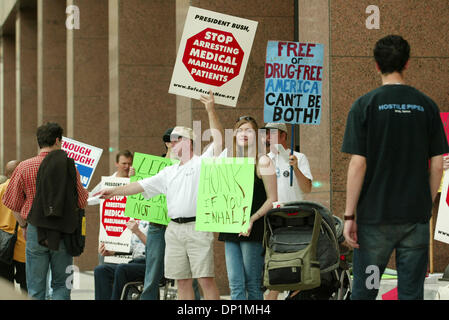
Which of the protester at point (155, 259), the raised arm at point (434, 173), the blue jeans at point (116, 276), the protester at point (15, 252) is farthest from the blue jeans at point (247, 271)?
the protester at point (15, 252)

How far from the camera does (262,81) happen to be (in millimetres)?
11383

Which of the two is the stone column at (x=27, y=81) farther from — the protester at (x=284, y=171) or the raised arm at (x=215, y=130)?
the raised arm at (x=215, y=130)

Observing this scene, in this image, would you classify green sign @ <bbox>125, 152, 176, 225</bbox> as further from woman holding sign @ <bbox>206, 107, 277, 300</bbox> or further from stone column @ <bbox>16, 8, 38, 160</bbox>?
stone column @ <bbox>16, 8, 38, 160</bbox>

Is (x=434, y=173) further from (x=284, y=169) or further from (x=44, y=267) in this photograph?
(x=44, y=267)

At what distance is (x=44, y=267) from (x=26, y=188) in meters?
0.79

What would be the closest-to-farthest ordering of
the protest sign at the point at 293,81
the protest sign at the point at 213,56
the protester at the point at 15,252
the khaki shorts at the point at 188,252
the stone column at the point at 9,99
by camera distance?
1. the khaki shorts at the point at 188,252
2. the protest sign at the point at 293,81
3. the protest sign at the point at 213,56
4. the protester at the point at 15,252
5. the stone column at the point at 9,99

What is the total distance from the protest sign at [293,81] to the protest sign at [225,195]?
A: 76 cm

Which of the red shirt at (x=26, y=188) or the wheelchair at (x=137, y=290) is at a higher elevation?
the red shirt at (x=26, y=188)

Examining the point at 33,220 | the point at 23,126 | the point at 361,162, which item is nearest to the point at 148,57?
the point at 33,220

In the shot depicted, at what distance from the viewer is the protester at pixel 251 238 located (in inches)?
264

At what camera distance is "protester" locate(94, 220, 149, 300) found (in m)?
8.83

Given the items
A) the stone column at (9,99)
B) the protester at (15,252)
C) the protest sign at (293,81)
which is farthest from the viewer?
the stone column at (9,99)

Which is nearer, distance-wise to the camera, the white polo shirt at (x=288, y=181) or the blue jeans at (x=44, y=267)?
the blue jeans at (x=44, y=267)
